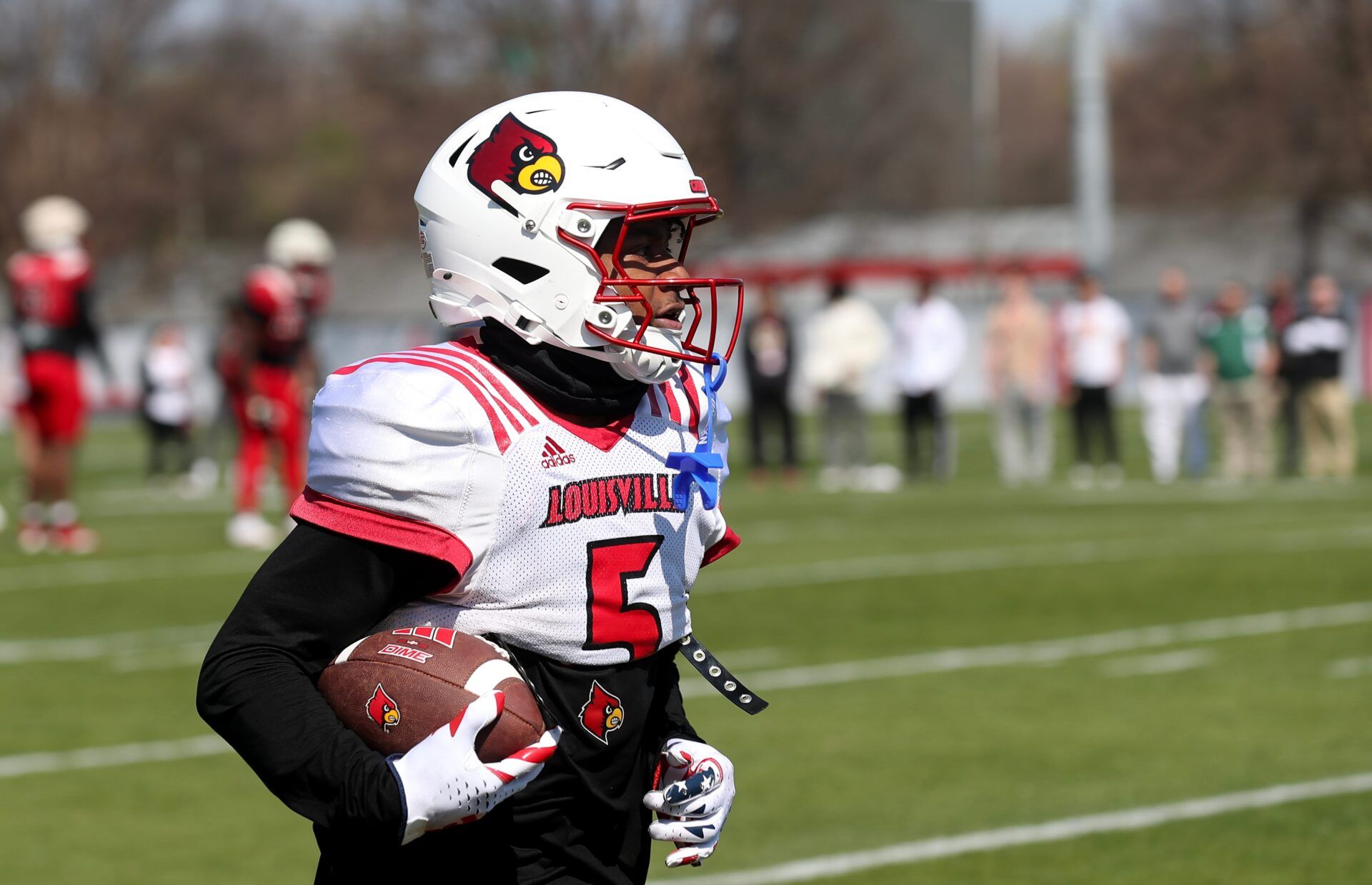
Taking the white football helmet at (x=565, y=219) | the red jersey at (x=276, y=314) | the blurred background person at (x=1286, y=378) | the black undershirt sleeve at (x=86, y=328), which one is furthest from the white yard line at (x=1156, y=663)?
the blurred background person at (x=1286, y=378)

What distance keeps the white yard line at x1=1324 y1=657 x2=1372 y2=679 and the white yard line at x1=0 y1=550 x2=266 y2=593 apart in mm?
6278

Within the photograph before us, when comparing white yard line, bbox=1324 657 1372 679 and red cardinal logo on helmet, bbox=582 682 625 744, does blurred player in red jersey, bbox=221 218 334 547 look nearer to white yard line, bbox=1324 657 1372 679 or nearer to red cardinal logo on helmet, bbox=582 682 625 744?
white yard line, bbox=1324 657 1372 679

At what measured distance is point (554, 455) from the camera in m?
3.00

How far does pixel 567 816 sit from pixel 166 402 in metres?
21.1

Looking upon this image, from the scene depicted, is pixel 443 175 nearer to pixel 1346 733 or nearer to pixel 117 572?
pixel 1346 733

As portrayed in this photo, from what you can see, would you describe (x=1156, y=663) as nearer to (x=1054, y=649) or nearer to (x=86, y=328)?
(x=1054, y=649)

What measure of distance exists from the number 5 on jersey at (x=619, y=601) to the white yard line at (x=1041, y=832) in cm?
257

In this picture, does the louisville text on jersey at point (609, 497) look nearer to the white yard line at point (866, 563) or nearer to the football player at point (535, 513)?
the football player at point (535, 513)

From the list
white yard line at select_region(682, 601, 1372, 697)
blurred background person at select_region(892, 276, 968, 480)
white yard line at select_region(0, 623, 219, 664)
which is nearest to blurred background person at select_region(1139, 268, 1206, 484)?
blurred background person at select_region(892, 276, 968, 480)

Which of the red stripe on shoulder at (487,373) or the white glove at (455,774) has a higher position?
the red stripe on shoulder at (487,373)

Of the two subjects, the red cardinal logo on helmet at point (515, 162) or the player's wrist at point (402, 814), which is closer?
the player's wrist at point (402, 814)

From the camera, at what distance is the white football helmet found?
305cm

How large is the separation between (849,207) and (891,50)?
141 inches

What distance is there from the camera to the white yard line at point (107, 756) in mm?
7188
